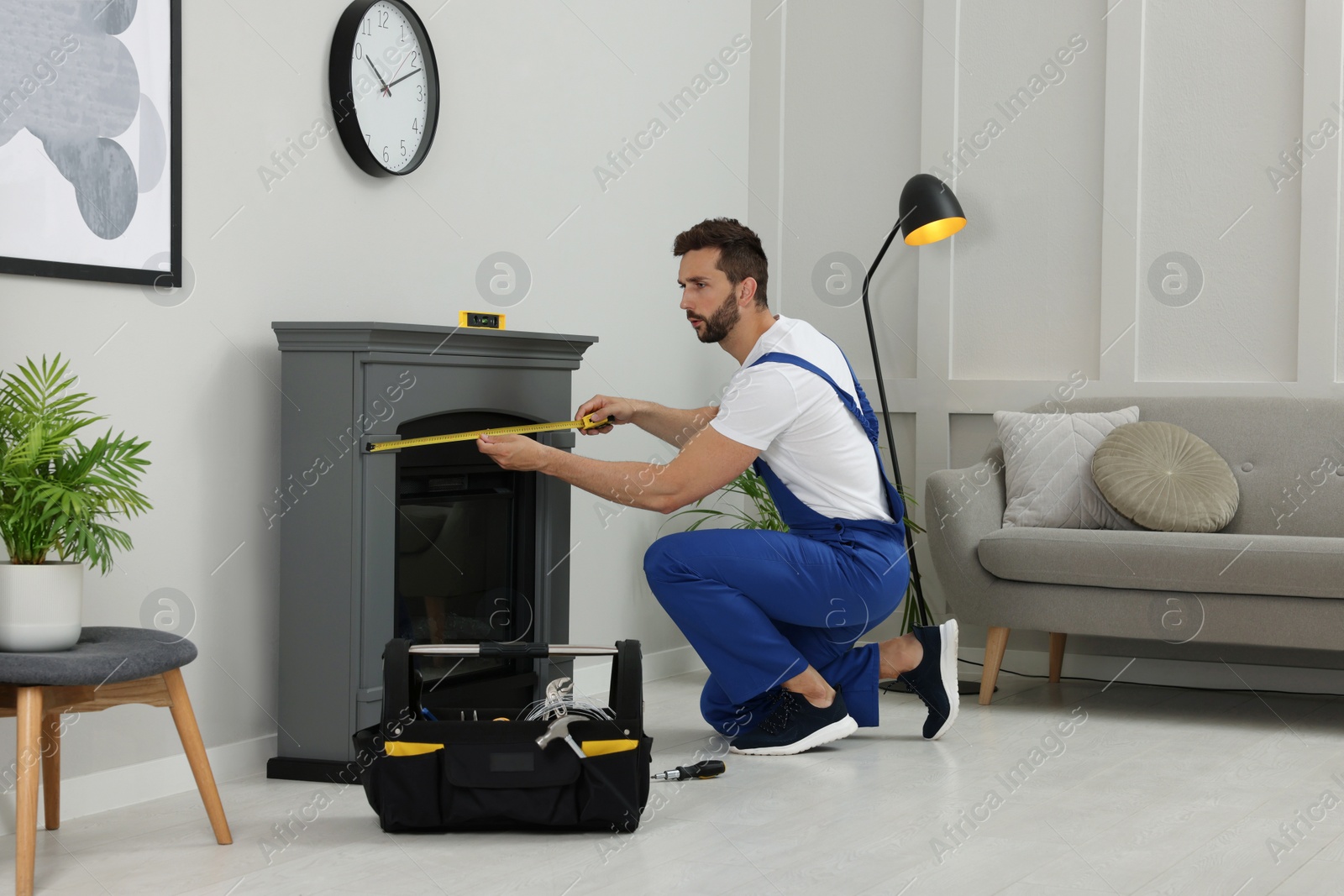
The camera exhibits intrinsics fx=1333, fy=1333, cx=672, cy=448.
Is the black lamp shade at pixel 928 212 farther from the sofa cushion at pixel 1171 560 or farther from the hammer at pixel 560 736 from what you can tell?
the hammer at pixel 560 736

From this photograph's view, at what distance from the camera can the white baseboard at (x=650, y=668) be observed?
389 centimetres

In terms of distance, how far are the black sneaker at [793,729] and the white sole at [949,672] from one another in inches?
9.9

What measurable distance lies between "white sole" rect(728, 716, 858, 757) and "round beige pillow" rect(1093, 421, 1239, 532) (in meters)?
1.17

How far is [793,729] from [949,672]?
0.44 meters

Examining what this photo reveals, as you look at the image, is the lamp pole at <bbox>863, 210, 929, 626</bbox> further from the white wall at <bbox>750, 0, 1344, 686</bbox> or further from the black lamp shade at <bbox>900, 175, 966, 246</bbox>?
the white wall at <bbox>750, 0, 1344, 686</bbox>

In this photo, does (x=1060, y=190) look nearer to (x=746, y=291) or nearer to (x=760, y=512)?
(x=760, y=512)

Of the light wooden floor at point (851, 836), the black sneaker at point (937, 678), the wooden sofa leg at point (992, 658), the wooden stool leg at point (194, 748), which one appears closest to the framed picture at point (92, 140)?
the wooden stool leg at point (194, 748)

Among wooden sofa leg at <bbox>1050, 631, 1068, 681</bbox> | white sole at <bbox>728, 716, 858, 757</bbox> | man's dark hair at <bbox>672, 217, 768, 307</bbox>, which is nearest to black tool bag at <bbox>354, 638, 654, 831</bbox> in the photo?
white sole at <bbox>728, 716, 858, 757</bbox>

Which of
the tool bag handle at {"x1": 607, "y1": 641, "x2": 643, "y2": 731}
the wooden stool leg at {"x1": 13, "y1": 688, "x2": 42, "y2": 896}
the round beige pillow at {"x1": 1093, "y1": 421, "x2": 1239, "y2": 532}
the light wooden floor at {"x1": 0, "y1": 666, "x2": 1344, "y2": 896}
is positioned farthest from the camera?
the round beige pillow at {"x1": 1093, "y1": 421, "x2": 1239, "y2": 532}

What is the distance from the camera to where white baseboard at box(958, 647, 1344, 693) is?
4.04 m

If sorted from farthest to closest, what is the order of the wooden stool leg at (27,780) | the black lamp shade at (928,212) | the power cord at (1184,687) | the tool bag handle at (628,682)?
the black lamp shade at (928,212) → the power cord at (1184,687) → the tool bag handle at (628,682) → the wooden stool leg at (27,780)

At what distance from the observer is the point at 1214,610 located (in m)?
3.45

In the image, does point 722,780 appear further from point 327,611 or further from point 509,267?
point 509,267

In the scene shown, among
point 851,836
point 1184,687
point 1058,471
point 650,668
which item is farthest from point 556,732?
point 1184,687
